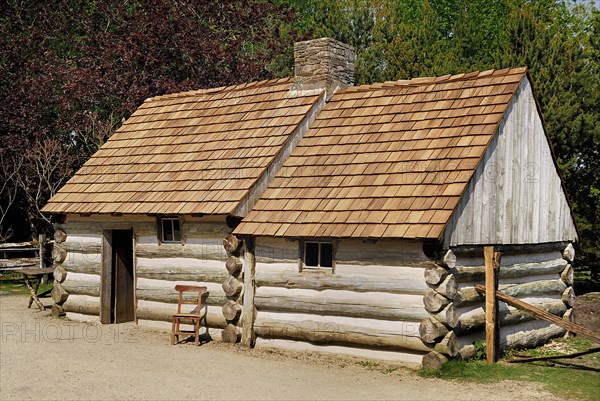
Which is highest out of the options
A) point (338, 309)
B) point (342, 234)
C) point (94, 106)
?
point (94, 106)

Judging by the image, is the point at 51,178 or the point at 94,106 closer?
the point at 51,178

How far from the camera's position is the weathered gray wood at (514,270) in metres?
11.2

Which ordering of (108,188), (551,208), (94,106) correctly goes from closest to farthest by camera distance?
(551,208) → (108,188) → (94,106)

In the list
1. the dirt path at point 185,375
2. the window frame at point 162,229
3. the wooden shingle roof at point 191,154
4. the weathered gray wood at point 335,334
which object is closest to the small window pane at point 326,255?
the weathered gray wood at point 335,334

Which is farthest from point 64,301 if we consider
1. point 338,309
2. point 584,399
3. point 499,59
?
point 499,59

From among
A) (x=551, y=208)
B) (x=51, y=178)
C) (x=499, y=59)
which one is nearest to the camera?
(x=551, y=208)

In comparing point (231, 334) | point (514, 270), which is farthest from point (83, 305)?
point (514, 270)

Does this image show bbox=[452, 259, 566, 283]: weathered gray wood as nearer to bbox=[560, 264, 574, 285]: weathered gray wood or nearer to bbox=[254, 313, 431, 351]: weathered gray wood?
bbox=[560, 264, 574, 285]: weathered gray wood

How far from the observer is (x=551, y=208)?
549 inches

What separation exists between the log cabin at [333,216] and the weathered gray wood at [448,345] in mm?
25

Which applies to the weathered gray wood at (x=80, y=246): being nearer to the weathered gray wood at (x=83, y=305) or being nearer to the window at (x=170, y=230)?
the weathered gray wood at (x=83, y=305)

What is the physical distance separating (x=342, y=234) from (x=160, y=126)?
23.1 ft

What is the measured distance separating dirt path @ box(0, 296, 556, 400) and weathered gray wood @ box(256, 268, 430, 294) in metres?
1.16

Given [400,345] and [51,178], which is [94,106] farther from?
[400,345]
